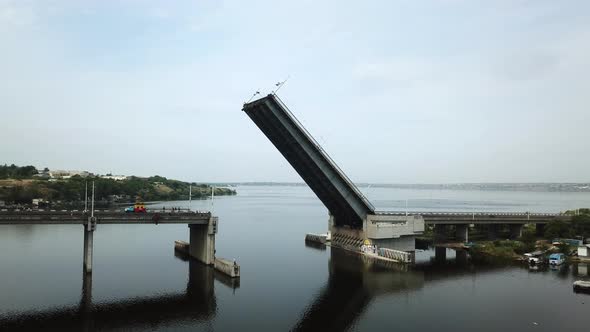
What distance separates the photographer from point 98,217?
32.1m

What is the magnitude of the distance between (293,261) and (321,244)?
437 inches

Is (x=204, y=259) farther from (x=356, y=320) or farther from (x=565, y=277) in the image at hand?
(x=565, y=277)

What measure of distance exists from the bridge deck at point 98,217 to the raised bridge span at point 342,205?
29.9ft

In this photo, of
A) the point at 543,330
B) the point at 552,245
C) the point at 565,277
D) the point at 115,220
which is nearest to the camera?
the point at 543,330

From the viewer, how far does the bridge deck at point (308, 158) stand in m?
34.5

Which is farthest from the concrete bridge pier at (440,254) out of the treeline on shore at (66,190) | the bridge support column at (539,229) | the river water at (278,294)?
the treeline on shore at (66,190)

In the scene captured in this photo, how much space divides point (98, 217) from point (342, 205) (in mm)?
21761

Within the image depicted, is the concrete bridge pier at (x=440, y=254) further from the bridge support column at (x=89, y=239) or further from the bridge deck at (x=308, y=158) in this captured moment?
the bridge support column at (x=89, y=239)

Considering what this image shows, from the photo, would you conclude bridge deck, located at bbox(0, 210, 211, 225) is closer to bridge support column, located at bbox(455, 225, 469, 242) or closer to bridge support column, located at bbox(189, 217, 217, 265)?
bridge support column, located at bbox(189, 217, 217, 265)

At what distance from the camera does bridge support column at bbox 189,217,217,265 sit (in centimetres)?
3484

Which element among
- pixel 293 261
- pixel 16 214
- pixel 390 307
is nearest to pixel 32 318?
pixel 16 214

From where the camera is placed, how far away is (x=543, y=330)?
22328 mm

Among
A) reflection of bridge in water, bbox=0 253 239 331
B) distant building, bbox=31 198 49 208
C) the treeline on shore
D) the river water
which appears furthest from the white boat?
distant building, bbox=31 198 49 208

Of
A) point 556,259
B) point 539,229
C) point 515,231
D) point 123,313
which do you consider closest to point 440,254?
point 556,259
